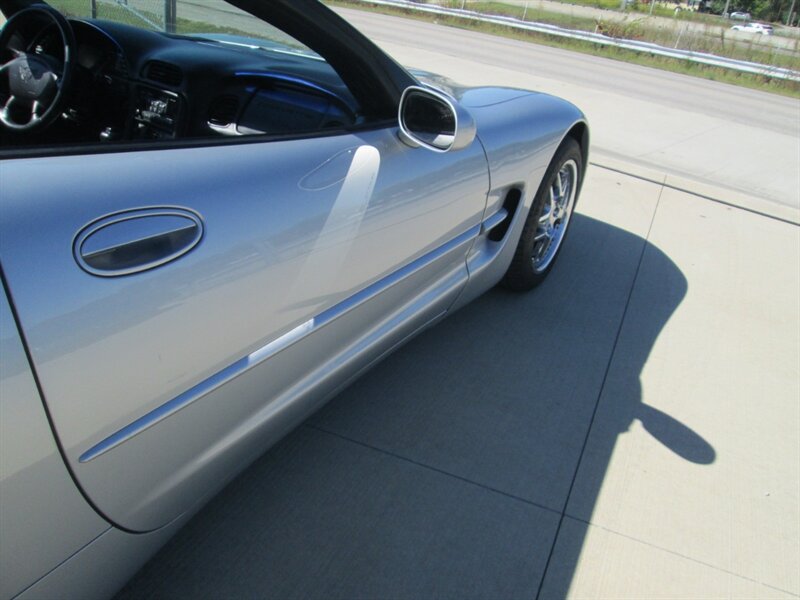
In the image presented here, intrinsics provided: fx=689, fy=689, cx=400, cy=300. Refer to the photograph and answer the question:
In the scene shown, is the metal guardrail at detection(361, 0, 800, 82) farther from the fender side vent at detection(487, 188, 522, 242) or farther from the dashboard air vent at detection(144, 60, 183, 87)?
the dashboard air vent at detection(144, 60, 183, 87)

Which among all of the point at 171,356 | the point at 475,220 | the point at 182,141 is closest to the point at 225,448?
the point at 171,356

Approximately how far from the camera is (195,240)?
1464 mm

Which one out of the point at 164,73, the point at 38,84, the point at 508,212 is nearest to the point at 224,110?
the point at 164,73

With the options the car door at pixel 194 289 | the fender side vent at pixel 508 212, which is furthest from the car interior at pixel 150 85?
the fender side vent at pixel 508 212

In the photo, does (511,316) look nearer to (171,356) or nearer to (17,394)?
(171,356)

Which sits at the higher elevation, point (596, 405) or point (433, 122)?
point (433, 122)

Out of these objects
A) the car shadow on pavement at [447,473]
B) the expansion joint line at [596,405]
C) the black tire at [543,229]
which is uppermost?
the black tire at [543,229]

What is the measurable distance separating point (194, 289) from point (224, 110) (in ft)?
3.87

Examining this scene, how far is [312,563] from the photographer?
2.07 metres

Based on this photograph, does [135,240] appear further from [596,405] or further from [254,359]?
[596,405]

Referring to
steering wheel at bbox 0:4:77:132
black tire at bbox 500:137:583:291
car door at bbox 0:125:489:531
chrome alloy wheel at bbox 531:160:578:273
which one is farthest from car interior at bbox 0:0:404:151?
chrome alloy wheel at bbox 531:160:578:273

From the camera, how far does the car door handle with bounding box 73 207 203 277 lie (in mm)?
1276

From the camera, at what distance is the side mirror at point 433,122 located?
2.12m

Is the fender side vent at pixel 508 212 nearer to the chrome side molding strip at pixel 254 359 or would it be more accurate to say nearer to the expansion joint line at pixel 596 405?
the chrome side molding strip at pixel 254 359
